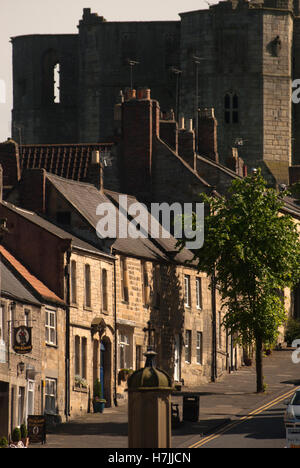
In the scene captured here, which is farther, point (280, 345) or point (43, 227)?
point (280, 345)

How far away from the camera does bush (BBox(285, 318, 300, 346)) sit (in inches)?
3861

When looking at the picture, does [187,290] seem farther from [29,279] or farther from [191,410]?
[191,410]

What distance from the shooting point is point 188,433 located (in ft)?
205

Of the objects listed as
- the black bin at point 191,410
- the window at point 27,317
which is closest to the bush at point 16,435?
the window at point 27,317

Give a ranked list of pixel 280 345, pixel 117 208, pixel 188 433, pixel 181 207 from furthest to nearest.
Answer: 1. pixel 280 345
2. pixel 181 207
3. pixel 117 208
4. pixel 188 433

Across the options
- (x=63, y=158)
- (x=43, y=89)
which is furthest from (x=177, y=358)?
(x=43, y=89)

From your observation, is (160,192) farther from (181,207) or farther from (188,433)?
(188,433)

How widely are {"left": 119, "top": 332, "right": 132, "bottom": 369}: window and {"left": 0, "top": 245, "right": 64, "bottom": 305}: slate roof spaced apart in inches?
277

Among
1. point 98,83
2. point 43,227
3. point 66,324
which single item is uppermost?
point 98,83

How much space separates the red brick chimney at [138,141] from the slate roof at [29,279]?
20.6 meters

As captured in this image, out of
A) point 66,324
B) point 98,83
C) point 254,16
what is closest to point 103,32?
point 98,83

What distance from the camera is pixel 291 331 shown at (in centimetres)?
9850

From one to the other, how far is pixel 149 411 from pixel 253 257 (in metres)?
34.8

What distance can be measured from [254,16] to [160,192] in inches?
1869
